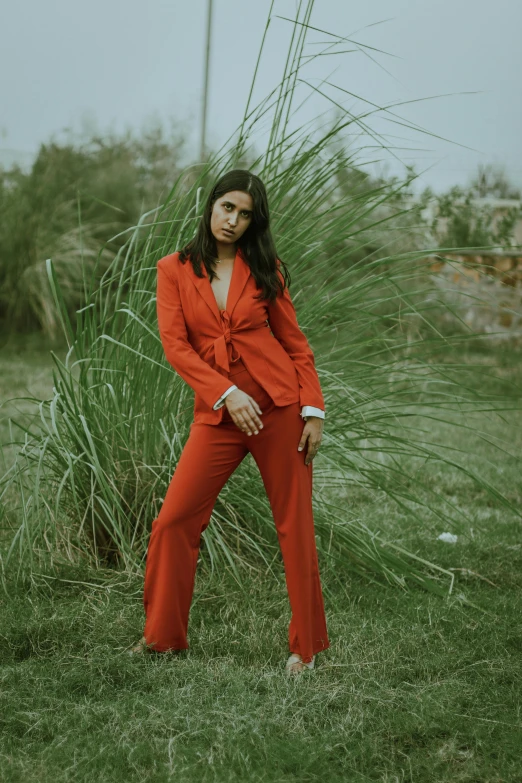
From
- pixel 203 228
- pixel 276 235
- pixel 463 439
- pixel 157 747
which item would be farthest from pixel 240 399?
pixel 463 439

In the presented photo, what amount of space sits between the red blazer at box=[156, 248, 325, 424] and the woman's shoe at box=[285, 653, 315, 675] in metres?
0.72

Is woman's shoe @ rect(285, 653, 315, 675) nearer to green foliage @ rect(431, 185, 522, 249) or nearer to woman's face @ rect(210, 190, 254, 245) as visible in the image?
woman's face @ rect(210, 190, 254, 245)

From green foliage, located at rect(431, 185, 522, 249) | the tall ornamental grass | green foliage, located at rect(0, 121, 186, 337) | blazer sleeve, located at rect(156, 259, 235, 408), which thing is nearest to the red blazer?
blazer sleeve, located at rect(156, 259, 235, 408)

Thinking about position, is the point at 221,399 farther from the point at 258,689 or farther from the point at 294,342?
the point at 258,689

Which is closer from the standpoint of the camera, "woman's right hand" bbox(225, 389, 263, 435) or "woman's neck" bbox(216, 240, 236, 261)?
"woman's right hand" bbox(225, 389, 263, 435)

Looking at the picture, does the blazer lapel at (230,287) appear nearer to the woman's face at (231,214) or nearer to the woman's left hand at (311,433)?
the woman's face at (231,214)

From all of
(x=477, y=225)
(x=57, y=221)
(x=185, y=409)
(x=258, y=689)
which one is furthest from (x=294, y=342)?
(x=477, y=225)

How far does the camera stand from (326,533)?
10.8ft

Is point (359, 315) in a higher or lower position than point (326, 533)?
higher

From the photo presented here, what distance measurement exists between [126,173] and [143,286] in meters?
7.86

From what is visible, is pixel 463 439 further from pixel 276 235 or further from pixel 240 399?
pixel 240 399

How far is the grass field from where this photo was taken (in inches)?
78.9

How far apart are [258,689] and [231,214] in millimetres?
1273

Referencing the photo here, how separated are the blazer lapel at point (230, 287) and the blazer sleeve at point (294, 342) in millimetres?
109
